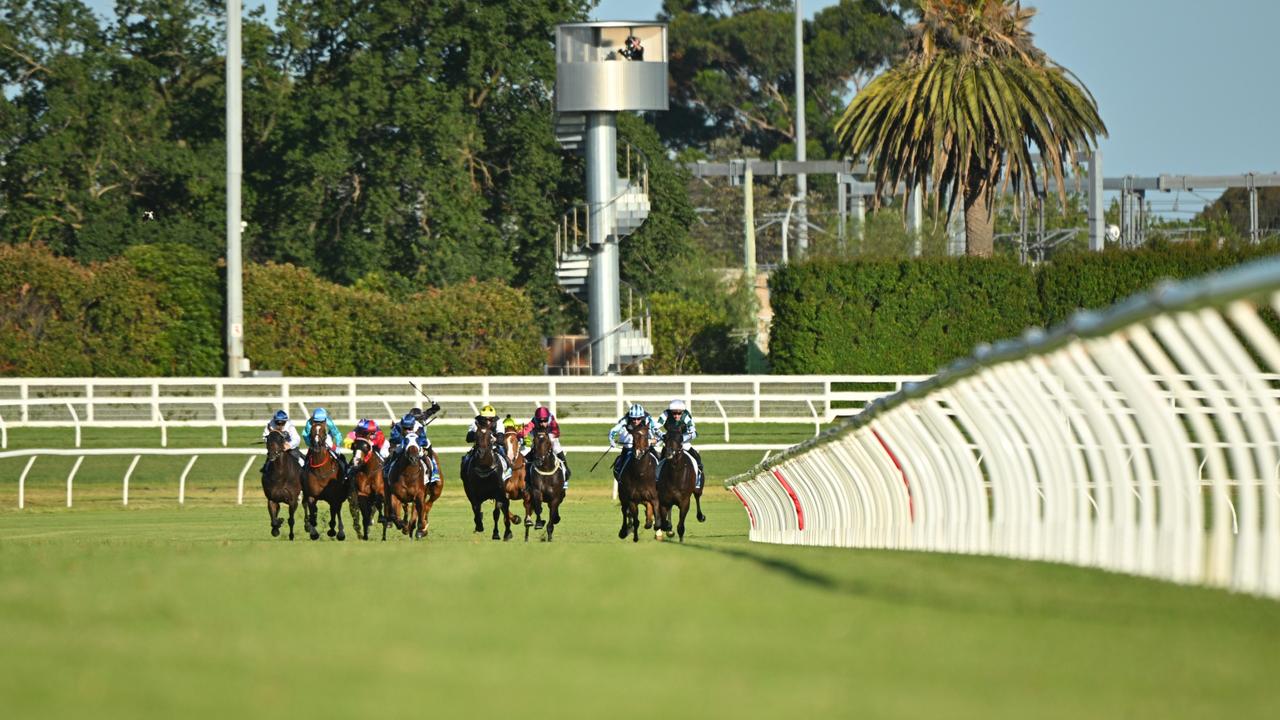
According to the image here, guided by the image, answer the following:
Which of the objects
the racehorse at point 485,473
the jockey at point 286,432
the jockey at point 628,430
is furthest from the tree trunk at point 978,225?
the jockey at point 286,432

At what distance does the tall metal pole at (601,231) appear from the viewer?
49.7 meters

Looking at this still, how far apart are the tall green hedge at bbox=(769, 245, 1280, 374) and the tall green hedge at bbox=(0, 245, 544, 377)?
30.0 ft

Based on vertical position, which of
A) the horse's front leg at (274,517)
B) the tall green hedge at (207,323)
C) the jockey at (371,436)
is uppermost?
the tall green hedge at (207,323)

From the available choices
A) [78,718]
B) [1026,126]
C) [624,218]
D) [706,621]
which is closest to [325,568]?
[706,621]

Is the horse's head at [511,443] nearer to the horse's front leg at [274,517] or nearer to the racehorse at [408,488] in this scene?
the racehorse at [408,488]

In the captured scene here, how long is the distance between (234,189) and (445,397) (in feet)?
22.8

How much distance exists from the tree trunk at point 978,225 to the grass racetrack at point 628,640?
32105 mm

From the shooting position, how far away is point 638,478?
2153 centimetres

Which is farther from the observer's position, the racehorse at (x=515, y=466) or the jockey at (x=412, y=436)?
the racehorse at (x=515, y=466)

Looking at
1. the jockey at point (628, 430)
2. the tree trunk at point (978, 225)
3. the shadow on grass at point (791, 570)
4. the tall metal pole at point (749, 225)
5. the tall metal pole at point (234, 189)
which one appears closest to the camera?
the shadow on grass at point (791, 570)

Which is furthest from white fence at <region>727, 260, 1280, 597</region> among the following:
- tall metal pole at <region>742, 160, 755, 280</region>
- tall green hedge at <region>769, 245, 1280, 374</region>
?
tall metal pole at <region>742, 160, 755, 280</region>

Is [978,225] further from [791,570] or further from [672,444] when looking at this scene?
[791,570]

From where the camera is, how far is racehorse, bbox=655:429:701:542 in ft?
70.1

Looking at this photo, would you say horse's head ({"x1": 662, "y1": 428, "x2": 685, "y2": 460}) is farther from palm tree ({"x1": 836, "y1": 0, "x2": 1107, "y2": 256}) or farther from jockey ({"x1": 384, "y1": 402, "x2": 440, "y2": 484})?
palm tree ({"x1": 836, "y1": 0, "x2": 1107, "y2": 256})
